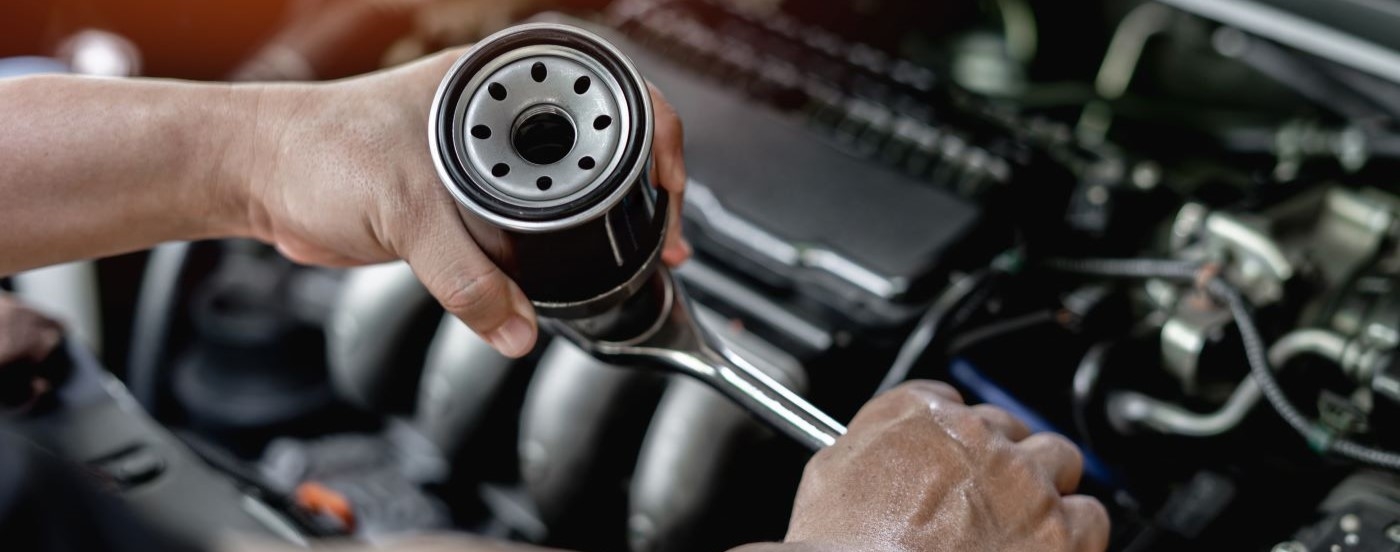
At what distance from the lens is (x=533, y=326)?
748mm

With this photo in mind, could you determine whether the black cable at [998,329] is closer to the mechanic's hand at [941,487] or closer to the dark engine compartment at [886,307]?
the dark engine compartment at [886,307]

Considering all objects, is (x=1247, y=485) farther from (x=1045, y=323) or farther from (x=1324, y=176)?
(x=1324, y=176)

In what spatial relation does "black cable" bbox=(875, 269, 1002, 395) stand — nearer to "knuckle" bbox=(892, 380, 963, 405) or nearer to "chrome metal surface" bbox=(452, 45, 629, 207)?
"knuckle" bbox=(892, 380, 963, 405)

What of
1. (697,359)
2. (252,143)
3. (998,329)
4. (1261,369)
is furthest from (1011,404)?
(252,143)

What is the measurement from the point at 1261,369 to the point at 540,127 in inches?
23.2

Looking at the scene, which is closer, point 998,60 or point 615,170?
point 615,170

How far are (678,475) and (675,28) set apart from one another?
0.58m

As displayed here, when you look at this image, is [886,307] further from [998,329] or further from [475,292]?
[475,292]

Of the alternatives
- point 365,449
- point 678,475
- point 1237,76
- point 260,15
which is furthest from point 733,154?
point 260,15

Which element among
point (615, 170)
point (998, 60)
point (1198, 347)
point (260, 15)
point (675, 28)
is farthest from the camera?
point (260, 15)

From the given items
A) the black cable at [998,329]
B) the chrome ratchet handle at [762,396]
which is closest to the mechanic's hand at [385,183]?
the chrome ratchet handle at [762,396]

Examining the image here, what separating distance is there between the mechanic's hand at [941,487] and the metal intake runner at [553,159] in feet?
0.60

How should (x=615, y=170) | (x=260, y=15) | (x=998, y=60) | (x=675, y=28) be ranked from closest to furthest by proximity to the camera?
(x=615, y=170) < (x=675, y=28) < (x=998, y=60) < (x=260, y=15)

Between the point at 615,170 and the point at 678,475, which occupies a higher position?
the point at 615,170
